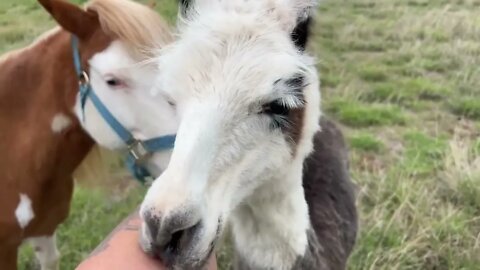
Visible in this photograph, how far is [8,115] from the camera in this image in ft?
9.05

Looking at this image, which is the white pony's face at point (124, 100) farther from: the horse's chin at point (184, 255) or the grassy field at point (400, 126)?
the horse's chin at point (184, 255)

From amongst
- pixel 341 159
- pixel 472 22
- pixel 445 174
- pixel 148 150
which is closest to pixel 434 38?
pixel 472 22

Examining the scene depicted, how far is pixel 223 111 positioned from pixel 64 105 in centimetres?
122

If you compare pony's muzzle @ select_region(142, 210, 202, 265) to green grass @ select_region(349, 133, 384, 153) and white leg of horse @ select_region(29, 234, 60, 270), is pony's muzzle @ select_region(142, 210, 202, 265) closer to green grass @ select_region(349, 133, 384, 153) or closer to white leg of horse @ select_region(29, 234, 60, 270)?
white leg of horse @ select_region(29, 234, 60, 270)

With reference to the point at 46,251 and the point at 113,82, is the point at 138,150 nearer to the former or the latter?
the point at 113,82

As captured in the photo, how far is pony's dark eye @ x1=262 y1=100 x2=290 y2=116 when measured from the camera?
1744 millimetres

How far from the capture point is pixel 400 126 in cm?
484

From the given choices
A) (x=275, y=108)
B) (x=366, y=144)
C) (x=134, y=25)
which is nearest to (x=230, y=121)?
(x=275, y=108)

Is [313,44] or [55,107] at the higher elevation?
[313,44]

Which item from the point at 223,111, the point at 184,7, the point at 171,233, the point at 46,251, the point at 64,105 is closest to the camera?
the point at 171,233

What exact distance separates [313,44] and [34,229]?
157 centimetres

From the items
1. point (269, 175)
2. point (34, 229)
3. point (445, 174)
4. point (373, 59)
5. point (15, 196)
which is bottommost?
point (373, 59)

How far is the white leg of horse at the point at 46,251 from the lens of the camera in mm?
3104

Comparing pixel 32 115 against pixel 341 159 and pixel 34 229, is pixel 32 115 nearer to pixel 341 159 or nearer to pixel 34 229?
pixel 34 229
